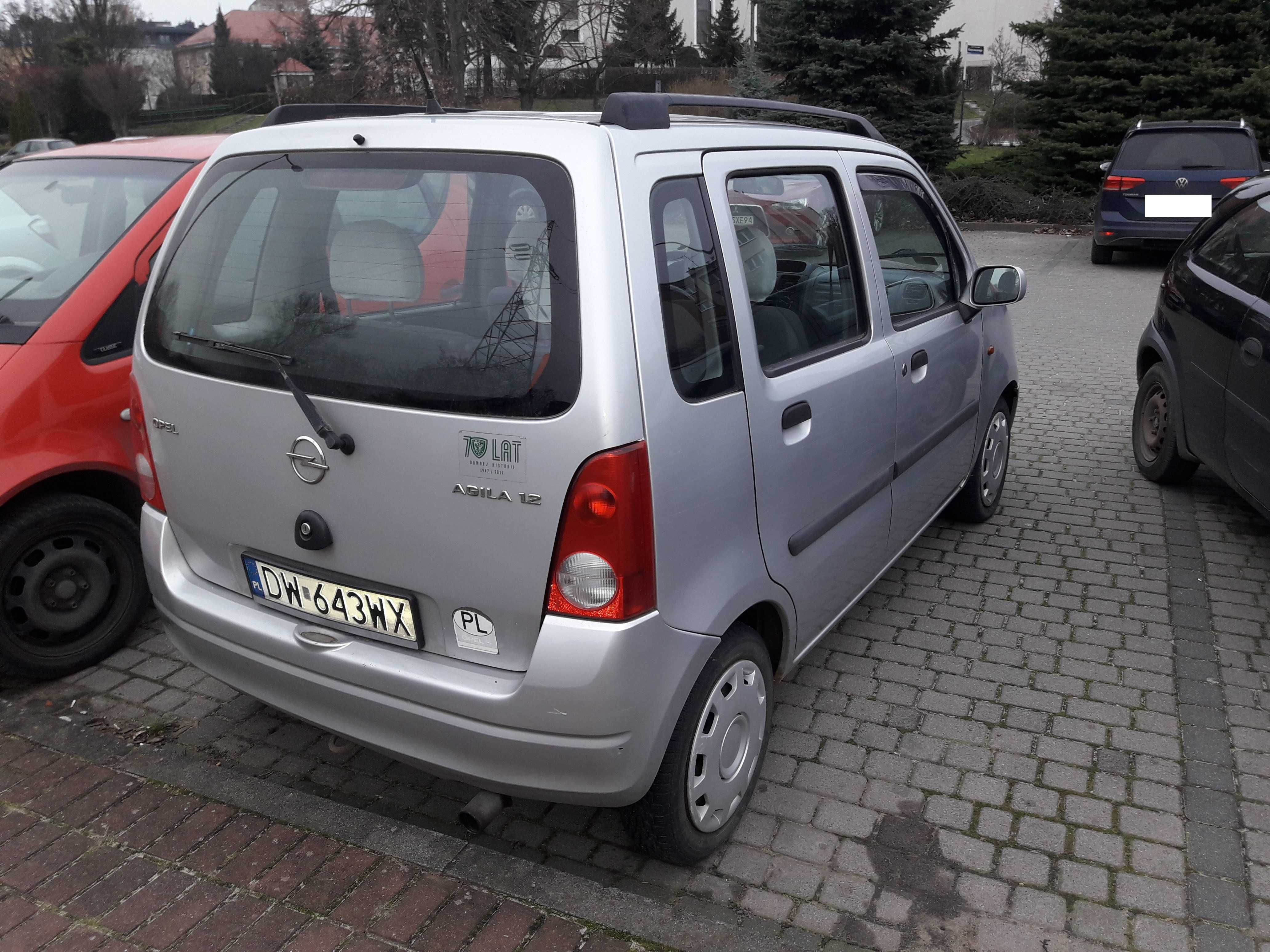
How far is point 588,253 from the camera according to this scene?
2201 millimetres

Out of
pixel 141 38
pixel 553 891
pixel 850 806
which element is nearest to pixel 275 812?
pixel 553 891

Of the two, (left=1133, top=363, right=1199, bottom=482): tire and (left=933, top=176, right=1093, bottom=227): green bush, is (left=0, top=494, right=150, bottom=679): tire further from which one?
(left=933, top=176, right=1093, bottom=227): green bush

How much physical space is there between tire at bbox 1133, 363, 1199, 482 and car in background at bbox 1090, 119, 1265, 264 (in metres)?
8.54

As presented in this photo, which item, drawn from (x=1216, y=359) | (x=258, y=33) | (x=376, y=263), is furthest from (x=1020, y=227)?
(x=258, y=33)

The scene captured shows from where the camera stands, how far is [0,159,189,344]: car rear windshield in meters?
3.83

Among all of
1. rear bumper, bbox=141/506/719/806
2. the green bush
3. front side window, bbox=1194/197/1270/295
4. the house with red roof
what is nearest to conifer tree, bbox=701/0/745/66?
the house with red roof

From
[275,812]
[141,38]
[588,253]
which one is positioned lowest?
[275,812]

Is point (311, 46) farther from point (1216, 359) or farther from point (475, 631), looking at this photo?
point (475, 631)

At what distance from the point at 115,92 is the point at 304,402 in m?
59.4

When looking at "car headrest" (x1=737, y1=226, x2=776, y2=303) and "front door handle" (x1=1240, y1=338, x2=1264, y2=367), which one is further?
"front door handle" (x1=1240, y1=338, x2=1264, y2=367)

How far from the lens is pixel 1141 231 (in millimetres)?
13477

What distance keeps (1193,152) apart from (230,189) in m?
13.8

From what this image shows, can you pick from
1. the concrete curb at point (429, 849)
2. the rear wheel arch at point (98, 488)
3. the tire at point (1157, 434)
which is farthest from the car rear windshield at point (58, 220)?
the tire at point (1157, 434)

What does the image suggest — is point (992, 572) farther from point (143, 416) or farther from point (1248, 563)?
point (143, 416)
